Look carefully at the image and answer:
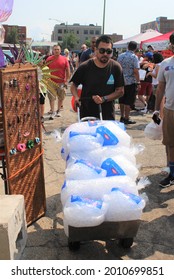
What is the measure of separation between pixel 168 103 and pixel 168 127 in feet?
0.98

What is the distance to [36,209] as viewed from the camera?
356cm

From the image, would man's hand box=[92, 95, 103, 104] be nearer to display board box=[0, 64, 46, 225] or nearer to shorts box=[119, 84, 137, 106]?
display board box=[0, 64, 46, 225]

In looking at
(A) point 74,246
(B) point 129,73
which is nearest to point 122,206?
(A) point 74,246

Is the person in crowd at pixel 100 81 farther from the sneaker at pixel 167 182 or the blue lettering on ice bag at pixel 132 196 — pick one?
the blue lettering on ice bag at pixel 132 196

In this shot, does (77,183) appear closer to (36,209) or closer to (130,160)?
(130,160)

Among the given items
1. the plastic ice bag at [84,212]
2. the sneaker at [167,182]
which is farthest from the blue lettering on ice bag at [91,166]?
the sneaker at [167,182]

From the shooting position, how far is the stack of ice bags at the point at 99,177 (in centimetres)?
252

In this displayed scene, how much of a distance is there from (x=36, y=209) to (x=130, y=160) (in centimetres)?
117

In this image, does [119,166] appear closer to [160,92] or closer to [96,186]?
[96,186]

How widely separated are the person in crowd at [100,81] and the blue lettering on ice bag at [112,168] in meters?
1.04

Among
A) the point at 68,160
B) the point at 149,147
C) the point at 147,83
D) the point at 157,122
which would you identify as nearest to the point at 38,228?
the point at 68,160

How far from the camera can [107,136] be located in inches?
123

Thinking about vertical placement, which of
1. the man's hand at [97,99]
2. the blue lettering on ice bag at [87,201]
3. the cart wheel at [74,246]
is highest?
the man's hand at [97,99]

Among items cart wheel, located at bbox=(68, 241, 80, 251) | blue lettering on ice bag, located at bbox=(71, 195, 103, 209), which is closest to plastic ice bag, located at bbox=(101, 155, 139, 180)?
blue lettering on ice bag, located at bbox=(71, 195, 103, 209)
